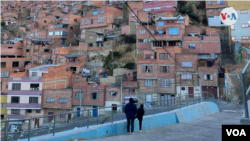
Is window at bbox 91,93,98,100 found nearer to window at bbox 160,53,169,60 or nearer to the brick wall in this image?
the brick wall

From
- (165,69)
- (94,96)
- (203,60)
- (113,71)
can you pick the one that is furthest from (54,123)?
(113,71)

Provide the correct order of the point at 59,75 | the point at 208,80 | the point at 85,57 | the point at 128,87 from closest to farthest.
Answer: the point at 208,80 → the point at 128,87 → the point at 59,75 → the point at 85,57

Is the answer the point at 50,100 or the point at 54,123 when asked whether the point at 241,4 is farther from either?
the point at 54,123

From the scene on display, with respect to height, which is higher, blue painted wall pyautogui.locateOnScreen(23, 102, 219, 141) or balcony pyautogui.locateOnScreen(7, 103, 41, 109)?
blue painted wall pyautogui.locateOnScreen(23, 102, 219, 141)

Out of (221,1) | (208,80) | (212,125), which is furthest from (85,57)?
(212,125)

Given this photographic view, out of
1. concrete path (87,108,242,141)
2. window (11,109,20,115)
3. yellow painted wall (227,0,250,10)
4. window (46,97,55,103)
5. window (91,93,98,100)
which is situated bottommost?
window (11,109,20,115)

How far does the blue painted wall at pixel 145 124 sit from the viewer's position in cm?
738

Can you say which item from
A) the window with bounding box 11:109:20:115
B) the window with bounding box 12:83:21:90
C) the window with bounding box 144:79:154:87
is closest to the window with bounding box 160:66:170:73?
the window with bounding box 144:79:154:87

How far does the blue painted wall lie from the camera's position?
7379mm

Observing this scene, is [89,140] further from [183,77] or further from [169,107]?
[183,77]

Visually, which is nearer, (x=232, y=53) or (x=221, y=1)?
(x=232, y=53)

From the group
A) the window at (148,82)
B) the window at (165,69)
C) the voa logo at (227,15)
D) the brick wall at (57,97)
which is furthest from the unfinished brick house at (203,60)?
the brick wall at (57,97)

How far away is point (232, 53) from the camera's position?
38531mm

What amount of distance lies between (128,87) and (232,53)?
20.0 m
